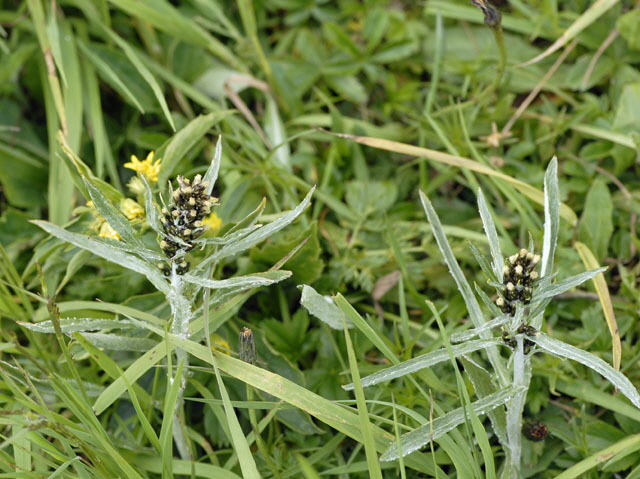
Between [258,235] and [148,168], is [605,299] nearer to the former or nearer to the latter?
[258,235]

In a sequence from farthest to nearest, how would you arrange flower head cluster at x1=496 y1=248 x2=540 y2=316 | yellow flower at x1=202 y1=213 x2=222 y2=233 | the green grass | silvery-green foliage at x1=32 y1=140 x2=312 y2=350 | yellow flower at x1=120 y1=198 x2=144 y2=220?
1. yellow flower at x1=202 y1=213 x2=222 y2=233
2. yellow flower at x1=120 y1=198 x2=144 y2=220
3. the green grass
4. silvery-green foliage at x1=32 y1=140 x2=312 y2=350
5. flower head cluster at x1=496 y1=248 x2=540 y2=316

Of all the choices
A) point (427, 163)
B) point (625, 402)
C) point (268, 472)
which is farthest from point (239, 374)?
point (427, 163)

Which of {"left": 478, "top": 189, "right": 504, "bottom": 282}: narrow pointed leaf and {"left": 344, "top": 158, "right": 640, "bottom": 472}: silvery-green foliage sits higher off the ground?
{"left": 478, "top": 189, "right": 504, "bottom": 282}: narrow pointed leaf

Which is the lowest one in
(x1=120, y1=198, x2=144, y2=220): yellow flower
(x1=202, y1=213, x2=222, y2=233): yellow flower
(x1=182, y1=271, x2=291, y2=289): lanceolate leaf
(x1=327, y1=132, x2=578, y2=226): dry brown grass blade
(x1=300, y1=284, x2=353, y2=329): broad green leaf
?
(x1=300, y1=284, x2=353, y2=329): broad green leaf

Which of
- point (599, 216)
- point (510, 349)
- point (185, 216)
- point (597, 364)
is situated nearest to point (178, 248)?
point (185, 216)

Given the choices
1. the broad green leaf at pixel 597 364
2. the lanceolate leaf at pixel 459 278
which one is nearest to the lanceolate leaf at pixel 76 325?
the lanceolate leaf at pixel 459 278

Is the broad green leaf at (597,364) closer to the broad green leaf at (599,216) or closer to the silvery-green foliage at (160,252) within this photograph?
the silvery-green foliage at (160,252)

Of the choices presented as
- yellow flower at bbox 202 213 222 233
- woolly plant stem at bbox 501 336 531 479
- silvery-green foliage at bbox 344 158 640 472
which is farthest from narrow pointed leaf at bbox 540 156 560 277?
yellow flower at bbox 202 213 222 233

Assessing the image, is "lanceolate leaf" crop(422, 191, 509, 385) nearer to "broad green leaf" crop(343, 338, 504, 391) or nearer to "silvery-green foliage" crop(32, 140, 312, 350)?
"broad green leaf" crop(343, 338, 504, 391)
